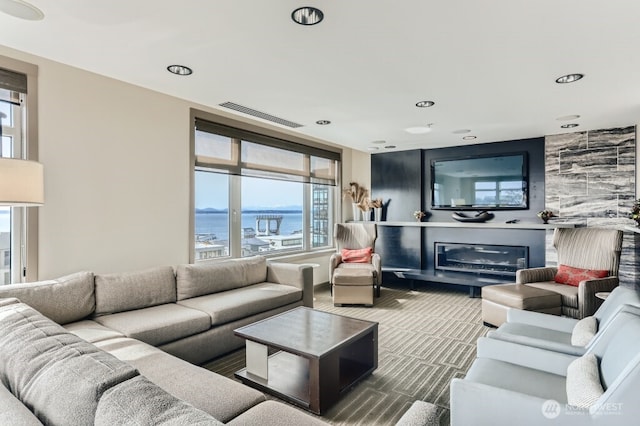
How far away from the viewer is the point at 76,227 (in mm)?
2986

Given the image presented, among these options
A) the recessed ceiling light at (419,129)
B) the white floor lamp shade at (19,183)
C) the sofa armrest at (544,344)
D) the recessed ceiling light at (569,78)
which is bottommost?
the sofa armrest at (544,344)

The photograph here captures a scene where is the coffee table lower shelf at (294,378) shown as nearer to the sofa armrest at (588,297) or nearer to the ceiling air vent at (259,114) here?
the sofa armrest at (588,297)

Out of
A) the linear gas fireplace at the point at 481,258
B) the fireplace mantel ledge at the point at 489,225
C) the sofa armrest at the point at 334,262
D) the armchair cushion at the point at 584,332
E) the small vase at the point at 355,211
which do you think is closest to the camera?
the armchair cushion at the point at 584,332

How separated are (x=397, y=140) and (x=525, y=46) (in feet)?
9.88

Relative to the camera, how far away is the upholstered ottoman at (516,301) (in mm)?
3424

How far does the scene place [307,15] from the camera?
188 cm

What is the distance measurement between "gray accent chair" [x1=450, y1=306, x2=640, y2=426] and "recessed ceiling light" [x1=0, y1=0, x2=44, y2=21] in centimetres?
276

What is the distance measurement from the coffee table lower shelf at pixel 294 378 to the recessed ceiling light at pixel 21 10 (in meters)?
2.51

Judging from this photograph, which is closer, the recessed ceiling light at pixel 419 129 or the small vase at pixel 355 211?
the recessed ceiling light at pixel 419 129

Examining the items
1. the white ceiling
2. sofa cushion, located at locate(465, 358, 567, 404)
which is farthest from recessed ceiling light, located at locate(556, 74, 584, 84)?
sofa cushion, located at locate(465, 358, 567, 404)

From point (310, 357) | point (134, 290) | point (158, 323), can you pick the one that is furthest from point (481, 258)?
point (134, 290)

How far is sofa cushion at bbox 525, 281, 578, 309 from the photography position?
11.3ft

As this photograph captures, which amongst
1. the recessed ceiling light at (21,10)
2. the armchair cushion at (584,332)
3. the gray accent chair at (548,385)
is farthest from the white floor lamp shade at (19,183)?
the armchair cushion at (584,332)

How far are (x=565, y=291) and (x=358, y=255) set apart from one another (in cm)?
255
